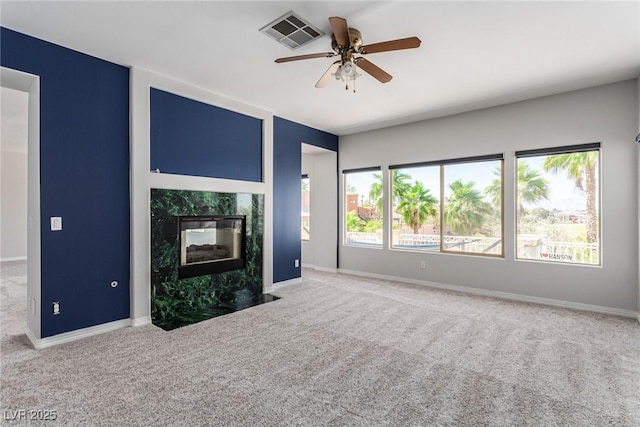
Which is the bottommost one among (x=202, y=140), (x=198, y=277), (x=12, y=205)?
(x=198, y=277)

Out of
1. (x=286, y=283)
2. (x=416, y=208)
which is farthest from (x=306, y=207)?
(x=416, y=208)

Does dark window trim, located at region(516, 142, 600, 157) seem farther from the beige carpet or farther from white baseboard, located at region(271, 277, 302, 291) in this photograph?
white baseboard, located at region(271, 277, 302, 291)

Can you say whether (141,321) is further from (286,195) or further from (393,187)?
(393,187)

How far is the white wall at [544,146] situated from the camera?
396 centimetres

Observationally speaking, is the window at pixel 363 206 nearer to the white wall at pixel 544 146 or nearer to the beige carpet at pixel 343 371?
the white wall at pixel 544 146

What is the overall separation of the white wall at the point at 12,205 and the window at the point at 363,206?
26.8 ft

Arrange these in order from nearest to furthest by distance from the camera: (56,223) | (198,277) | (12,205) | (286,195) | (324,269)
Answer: (56,223), (198,277), (286,195), (324,269), (12,205)

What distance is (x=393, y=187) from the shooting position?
6141mm

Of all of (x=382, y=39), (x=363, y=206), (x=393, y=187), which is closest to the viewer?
(x=382, y=39)

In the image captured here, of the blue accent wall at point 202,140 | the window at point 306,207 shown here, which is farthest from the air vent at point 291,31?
the window at point 306,207

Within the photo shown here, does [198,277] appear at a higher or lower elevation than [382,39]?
lower

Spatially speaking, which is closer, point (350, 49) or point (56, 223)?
point (350, 49)

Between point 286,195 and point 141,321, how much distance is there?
2873mm

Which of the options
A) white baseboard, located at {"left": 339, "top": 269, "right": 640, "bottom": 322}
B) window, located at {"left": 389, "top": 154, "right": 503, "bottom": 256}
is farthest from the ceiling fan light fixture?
white baseboard, located at {"left": 339, "top": 269, "right": 640, "bottom": 322}
